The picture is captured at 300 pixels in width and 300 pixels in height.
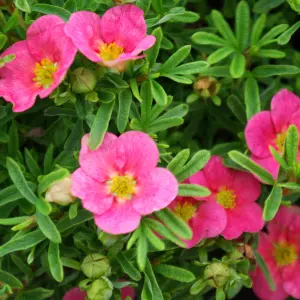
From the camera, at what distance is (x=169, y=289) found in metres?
1.31

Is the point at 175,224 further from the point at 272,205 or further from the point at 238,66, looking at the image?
the point at 238,66

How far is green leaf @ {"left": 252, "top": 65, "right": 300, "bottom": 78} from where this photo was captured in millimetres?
1323

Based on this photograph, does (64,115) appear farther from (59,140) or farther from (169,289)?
(169,289)

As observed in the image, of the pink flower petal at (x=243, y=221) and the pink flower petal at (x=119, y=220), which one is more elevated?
the pink flower petal at (x=119, y=220)

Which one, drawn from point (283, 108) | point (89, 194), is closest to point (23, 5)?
point (89, 194)

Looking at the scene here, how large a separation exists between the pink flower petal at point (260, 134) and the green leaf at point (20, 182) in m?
0.44

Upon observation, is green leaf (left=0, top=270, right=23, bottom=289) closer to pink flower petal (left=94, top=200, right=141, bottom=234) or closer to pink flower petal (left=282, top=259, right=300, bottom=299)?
pink flower petal (left=94, top=200, right=141, bottom=234)

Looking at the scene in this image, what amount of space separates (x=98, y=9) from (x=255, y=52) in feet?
1.12

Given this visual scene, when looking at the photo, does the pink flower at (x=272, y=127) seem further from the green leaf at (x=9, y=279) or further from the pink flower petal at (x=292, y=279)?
the green leaf at (x=9, y=279)

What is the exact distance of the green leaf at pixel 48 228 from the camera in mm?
1091

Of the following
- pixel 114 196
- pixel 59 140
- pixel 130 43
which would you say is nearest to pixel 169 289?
pixel 114 196

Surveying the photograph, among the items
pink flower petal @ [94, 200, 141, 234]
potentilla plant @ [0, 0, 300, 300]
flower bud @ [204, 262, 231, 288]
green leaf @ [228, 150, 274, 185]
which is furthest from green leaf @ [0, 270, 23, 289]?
green leaf @ [228, 150, 274, 185]

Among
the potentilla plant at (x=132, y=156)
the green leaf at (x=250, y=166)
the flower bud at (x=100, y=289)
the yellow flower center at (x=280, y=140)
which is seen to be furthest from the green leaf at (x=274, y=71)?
the flower bud at (x=100, y=289)

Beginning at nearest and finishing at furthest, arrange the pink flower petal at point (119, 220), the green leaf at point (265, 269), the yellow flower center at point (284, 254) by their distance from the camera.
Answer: the pink flower petal at point (119, 220) → the green leaf at point (265, 269) → the yellow flower center at point (284, 254)
